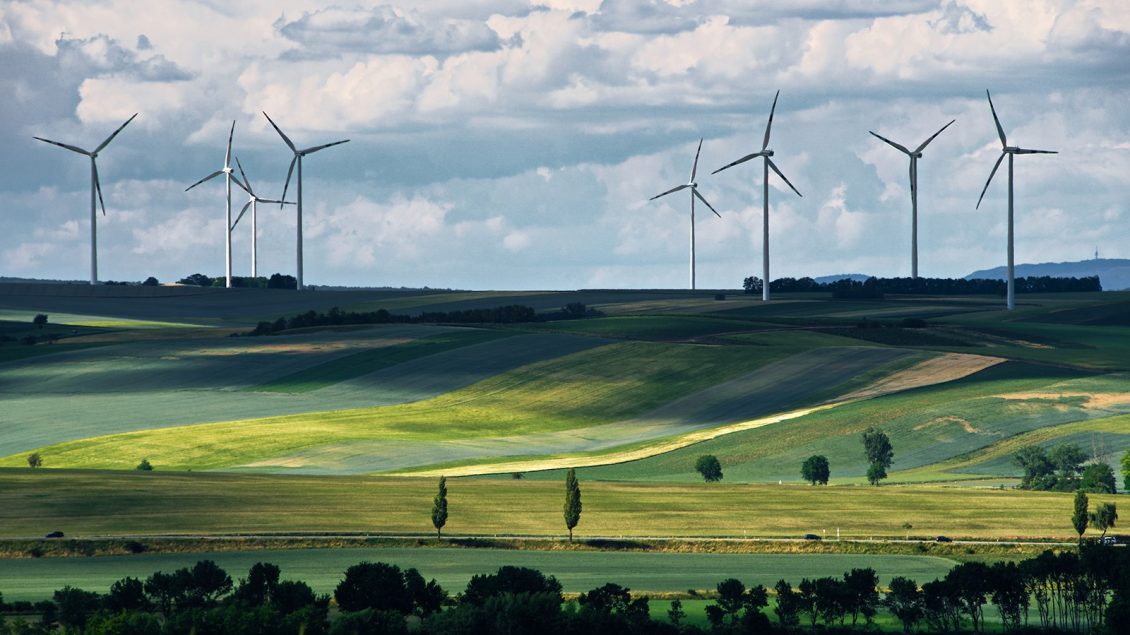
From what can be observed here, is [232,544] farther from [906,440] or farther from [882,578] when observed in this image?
[906,440]

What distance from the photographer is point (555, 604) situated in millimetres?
74312

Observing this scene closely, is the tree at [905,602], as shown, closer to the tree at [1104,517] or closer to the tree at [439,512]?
the tree at [1104,517]

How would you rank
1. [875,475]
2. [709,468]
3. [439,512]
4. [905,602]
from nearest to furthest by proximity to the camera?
1. [905,602]
2. [439,512]
3. [875,475]
4. [709,468]

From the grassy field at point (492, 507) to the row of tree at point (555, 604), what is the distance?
593 inches

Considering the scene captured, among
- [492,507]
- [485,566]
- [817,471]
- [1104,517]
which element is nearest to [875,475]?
[817,471]

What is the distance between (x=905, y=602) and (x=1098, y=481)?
44449 mm

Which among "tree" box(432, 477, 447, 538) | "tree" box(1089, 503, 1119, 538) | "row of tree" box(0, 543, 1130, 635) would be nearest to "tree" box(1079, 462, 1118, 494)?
"tree" box(1089, 503, 1119, 538)

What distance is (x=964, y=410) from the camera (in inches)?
5522

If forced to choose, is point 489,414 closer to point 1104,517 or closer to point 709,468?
point 709,468

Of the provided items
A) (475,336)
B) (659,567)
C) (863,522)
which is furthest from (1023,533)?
(475,336)

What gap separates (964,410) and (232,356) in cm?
7779

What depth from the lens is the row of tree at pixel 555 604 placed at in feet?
233

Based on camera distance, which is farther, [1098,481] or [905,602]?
[1098,481]

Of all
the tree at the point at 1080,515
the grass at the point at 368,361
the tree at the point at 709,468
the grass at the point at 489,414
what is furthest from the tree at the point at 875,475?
the grass at the point at 368,361
